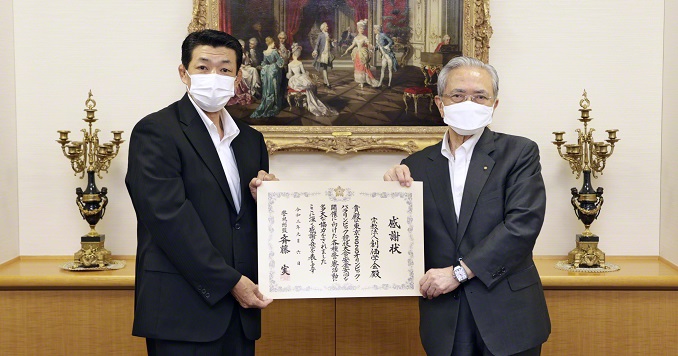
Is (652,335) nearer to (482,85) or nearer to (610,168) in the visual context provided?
(610,168)

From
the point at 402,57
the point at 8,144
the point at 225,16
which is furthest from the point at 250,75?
the point at 8,144

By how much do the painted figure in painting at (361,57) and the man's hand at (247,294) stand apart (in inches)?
65.1

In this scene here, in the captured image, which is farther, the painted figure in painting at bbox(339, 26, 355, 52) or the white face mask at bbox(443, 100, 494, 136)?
the painted figure in painting at bbox(339, 26, 355, 52)

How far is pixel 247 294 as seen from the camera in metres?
2.50

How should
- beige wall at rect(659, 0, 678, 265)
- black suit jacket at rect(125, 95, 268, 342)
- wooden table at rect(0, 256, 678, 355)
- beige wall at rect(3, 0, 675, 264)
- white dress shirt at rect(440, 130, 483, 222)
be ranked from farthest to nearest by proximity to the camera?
beige wall at rect(3, 0, 675, 264) < beige wall at rect(659, 0, 678, 265) < wooden table at rect(0, 256, 678, 355) < white dress shirt at rect(440, 130, 483, 222) < black suit jacket at rect(125, 95, 268, 342)

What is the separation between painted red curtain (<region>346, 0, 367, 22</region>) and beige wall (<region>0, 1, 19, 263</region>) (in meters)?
1.83

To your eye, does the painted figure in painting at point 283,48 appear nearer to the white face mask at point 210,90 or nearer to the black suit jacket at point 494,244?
the white face mask at point 210,90

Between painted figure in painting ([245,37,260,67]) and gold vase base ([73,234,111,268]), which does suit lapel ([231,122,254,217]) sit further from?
gold vase base ([73,234,111,268])

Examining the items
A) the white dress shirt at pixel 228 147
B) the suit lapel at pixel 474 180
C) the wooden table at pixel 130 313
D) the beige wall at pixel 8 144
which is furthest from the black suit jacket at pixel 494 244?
the beige wall at pixel 8 144

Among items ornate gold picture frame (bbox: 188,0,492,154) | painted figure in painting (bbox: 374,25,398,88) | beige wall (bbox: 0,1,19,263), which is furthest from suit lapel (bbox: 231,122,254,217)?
beige wall (bbox: 0,1,19,263)

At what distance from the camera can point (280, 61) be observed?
12.6 ft

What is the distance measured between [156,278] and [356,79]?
181cm

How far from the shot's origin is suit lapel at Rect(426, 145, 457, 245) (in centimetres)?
256

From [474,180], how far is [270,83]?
1.63 metres
